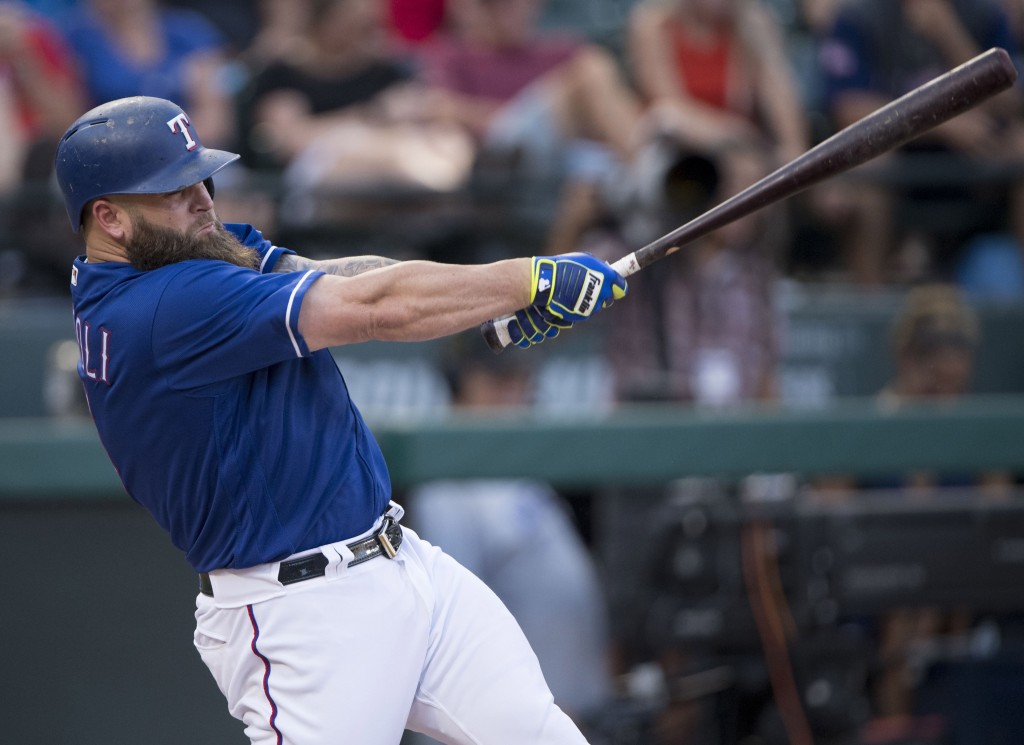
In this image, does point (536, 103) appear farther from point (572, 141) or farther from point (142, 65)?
point (142, 65)

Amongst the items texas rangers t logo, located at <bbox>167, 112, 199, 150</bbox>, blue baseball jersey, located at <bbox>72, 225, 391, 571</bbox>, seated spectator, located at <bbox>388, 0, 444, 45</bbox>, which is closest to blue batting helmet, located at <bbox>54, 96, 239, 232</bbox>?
texas rangers t logo, located at <bbox>167, 112, 199, 150</bbox>

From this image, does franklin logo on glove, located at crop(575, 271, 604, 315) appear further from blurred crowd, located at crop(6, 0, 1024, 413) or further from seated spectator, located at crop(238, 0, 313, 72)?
seated spectator, located at crop(238, 0, 313, 72)

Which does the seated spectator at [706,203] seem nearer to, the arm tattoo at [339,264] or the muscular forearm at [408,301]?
the arm tattoo at [339,264]

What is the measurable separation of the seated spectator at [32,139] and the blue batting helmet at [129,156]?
2796 mm

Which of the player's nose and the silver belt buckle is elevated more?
the player's nose

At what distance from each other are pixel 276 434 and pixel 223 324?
0.25 m

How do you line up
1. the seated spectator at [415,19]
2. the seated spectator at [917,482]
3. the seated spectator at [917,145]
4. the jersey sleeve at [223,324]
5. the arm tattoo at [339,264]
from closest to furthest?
the jersey sleeve at [223,324], the arm tattoo at [339,264], the seated spectator at [917,482], the seated spectator at [917,145], the seated spectator at [415,19]

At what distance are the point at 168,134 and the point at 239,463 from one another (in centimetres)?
63

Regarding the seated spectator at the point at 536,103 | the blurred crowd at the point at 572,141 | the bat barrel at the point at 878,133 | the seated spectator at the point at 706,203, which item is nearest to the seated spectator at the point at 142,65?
the blurred crowd at the point at 572,141

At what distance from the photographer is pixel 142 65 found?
5.59 m

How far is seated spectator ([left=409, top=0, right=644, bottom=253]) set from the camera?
5188 millimetres

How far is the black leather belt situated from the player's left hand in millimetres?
537

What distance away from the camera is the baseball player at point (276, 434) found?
2445mm

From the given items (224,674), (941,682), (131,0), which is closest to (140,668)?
(224,674)
